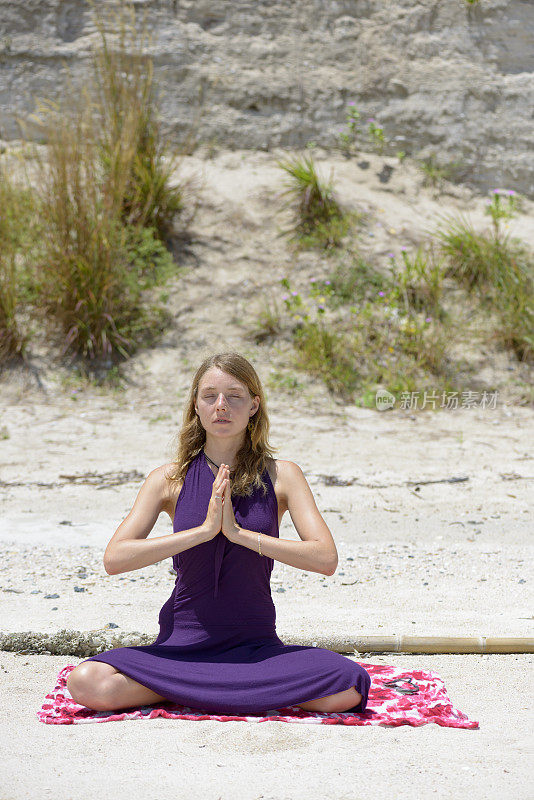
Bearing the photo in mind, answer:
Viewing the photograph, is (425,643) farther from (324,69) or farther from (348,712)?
(324,69)

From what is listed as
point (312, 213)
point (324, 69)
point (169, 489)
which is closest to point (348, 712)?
point (169, 489)

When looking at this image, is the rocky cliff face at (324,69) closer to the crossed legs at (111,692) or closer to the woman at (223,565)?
the woman at (223,565)

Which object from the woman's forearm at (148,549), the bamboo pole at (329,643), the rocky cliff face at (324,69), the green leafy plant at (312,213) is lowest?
the bamboo pole at (329,643)

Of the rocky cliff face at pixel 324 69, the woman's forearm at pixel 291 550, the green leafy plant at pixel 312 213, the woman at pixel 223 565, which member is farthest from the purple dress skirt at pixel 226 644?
the rocky cliff face at pixel 324 69

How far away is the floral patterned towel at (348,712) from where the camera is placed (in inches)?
94.8

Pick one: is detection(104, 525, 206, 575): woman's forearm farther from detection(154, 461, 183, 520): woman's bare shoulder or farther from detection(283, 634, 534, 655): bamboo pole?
detection(283, 634, 534, 655): bamboo pole

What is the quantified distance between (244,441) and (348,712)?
853mm

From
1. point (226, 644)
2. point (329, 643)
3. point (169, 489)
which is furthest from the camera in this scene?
point (329, 643)

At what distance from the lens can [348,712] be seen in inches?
98.0

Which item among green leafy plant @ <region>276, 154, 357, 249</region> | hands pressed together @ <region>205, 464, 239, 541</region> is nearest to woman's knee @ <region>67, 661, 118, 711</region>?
hands pressed together @ <region>205, 464, 239, 541</region>

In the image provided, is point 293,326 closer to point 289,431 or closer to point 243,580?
point 289,431

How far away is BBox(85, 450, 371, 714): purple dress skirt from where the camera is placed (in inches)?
95.5

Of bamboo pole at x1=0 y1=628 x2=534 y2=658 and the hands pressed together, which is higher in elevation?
the hands pressed together

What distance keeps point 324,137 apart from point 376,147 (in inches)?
20.2
